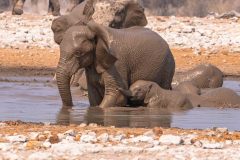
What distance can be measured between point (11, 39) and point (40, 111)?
995 centimetres

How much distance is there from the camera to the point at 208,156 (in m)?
8.08

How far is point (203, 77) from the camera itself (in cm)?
1562

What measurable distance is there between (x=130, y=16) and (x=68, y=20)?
1.23 m

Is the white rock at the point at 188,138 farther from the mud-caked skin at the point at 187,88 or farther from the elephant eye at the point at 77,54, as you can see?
the mud-caked skin at the point at 187,88

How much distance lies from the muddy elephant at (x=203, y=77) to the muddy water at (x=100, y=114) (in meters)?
1.76

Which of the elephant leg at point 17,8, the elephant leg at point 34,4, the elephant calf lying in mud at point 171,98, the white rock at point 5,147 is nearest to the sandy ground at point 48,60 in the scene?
the elephant calf lying in mud at point 171,98

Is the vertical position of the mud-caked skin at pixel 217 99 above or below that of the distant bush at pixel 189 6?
above

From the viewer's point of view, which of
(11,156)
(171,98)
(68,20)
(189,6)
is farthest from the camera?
(189,6)

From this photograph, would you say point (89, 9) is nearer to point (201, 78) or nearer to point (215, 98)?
point (215, 98)

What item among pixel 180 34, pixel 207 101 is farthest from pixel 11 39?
pixel 207 101

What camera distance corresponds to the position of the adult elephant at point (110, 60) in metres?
12.5

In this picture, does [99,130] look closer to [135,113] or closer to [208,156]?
[208,156]

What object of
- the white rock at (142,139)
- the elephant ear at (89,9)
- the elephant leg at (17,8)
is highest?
the white rock at (142,139)

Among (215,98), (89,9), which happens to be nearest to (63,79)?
(89,9)
